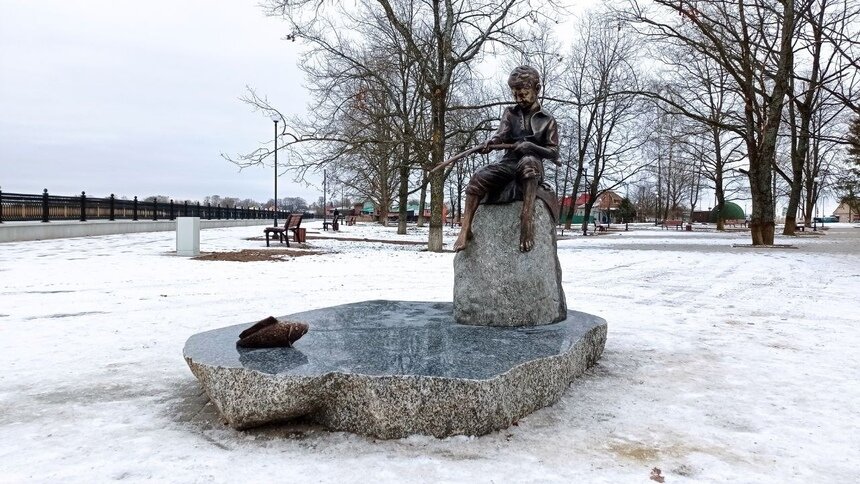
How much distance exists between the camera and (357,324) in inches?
183

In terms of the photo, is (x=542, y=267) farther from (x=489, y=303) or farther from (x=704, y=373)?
(x=704, y=373)

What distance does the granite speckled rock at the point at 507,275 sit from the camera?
15.3 feet

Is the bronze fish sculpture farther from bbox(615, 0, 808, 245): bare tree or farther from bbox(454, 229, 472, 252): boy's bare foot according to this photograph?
bbox(615, 0, 808, 245): bare tree

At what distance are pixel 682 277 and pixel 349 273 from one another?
276 inches

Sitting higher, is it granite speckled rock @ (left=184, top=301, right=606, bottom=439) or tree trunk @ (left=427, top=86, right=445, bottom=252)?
tree trunk @ (left=427, top=86, right=445, bottom=252)

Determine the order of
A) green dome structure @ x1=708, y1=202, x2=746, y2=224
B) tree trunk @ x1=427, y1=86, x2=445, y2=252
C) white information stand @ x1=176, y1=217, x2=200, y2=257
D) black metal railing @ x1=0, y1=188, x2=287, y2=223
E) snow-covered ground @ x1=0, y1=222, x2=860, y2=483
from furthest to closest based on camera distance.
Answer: green dome structure @ x1=708, y1=202, x2=746, y2=224 → black metal railing @ x1=0, y1=188, x2=287, y2=223 → tree trunk @ x1=427, y1=86, x2=445, y2=252 → white information stand @ x1=176, y1=217, x2=200, y2=257 → snow-covered ground @ x1=0, y1=222, x2=860, y2=483

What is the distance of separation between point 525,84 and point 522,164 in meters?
0.84

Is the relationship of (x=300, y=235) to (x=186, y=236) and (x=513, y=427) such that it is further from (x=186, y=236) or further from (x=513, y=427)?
(x=513, y=427)

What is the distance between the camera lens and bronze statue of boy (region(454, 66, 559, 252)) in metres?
4.67

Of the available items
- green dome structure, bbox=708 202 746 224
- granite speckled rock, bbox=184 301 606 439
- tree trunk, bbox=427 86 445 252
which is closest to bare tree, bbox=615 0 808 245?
tree trunk, bbox=427 86 445 252

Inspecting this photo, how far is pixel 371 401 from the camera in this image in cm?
309

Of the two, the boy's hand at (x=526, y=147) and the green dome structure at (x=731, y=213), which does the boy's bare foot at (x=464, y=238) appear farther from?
the green dome structure at (x=731, y=213)

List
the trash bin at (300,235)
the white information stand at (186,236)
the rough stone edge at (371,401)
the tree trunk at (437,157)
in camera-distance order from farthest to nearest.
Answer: the trash bin at (300,235) < the tree trunk at (437,157) < the white information stand at (186,236) < the rough stone edge at (371,401)

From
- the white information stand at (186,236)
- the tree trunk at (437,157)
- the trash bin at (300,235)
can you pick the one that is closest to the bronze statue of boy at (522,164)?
the tree trunk at (437,157)
